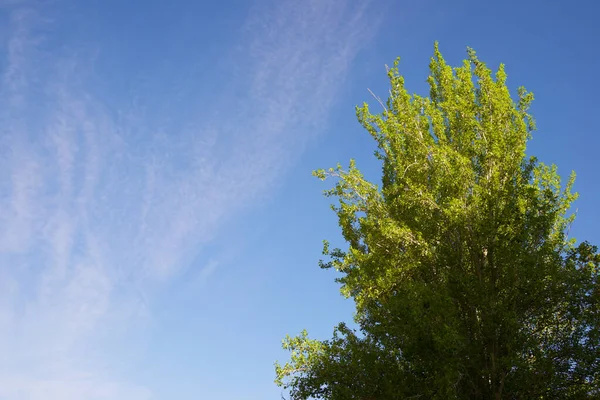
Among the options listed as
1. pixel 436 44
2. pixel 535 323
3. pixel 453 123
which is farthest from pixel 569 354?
pixel 436 44

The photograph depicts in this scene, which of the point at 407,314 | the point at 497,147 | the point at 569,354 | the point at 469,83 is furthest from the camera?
the point at 469,83

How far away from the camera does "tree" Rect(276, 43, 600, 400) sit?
394 inches

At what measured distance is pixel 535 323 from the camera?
10727 millimetres

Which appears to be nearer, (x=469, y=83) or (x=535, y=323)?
(x=535, y=323)

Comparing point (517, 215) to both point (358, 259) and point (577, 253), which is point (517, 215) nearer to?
point (577, 253)

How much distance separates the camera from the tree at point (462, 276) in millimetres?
10016

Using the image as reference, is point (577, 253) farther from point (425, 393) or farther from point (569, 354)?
point (425, 393)

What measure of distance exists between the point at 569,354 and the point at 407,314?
3212mm

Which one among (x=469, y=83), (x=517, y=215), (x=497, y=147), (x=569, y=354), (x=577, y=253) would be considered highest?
(x=469, y=83)

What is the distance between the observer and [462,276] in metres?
11.2

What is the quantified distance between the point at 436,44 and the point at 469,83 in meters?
2.25

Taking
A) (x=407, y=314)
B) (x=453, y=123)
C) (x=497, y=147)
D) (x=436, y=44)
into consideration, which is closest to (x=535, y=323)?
(x=407, y=314)

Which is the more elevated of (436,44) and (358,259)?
(436,44)

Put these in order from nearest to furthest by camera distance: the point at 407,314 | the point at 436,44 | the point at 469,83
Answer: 1. the point at 407,314
2. the point at 469,83
3. the point at 436,44
